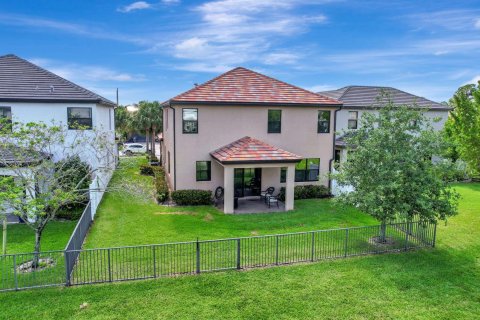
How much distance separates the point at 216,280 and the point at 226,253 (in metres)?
1.77

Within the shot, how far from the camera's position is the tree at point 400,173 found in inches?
475

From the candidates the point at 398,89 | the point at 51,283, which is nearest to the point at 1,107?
the point at 51,283

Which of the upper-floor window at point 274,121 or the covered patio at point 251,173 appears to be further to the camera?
the upper-floor window at point 274,121

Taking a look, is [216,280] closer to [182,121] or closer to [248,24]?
[182,121]

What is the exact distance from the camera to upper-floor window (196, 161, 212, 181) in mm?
19344

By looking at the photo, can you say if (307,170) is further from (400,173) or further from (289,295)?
(289,295)

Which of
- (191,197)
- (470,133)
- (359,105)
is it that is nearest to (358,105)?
(359,105)

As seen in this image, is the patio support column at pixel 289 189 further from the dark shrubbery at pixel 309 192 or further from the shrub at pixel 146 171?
the shrub at pixel 146 171

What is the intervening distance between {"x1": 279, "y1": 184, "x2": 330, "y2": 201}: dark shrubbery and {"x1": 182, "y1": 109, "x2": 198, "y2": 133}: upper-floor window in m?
6.33

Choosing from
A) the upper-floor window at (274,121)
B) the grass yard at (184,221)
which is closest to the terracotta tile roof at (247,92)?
the upper-floor window at (274,121)

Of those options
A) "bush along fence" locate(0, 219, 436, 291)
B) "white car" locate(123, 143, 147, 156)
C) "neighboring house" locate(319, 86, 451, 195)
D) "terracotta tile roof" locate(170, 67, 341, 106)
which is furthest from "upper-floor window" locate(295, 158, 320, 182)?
"white car" locate(123, 143, 147, 156)

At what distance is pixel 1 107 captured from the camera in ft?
55.5

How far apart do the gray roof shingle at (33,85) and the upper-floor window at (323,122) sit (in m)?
12.6

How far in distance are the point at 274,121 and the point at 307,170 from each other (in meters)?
3.74
